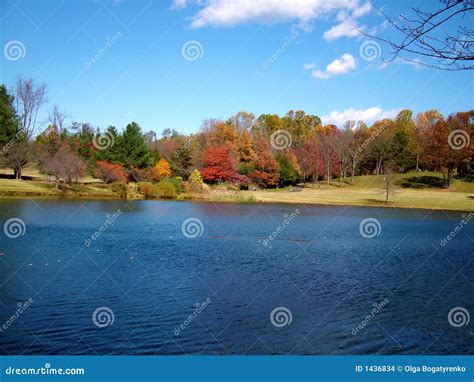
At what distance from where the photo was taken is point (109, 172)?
58969 mm

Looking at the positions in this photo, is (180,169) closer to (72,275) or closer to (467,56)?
(72,275)

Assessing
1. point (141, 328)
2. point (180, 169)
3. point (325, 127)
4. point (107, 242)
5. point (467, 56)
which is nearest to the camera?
point (467, 56)

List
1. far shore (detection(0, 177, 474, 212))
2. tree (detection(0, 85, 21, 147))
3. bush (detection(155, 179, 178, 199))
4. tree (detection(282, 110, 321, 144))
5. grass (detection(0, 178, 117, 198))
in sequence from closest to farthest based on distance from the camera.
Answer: grass (detection(0, 178, 117, 198))
far shore (detection(0, 177, 474, 212))
tree (detection(0, 85, 21, 147))
bush (detection(155, 179, 178, 199))
tree (detection(282, 110, 321, 144))

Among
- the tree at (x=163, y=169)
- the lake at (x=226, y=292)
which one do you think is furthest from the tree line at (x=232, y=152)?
the lake at (x=226, y=292)

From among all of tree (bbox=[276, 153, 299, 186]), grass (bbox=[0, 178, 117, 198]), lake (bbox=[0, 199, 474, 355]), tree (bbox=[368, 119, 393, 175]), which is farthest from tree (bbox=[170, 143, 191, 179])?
lake (bbox=[0, 199, 474, 355])

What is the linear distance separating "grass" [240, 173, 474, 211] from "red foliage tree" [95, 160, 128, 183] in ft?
52.0

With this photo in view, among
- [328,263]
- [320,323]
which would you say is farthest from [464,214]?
[320,323]

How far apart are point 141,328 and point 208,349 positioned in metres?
1.92

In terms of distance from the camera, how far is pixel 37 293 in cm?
1338

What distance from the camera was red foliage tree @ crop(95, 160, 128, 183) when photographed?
5891 centimetres

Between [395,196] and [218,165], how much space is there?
23688 millimetres

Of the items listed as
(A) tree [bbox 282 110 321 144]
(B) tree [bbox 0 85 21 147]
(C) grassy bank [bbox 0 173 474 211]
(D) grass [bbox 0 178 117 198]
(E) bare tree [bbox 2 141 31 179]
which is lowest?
(D) grass [bbox 0 178 117 198]

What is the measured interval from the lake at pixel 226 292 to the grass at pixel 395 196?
93.0 feet

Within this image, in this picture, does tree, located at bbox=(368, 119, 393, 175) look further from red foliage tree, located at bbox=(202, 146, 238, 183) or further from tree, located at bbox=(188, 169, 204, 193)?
tree, located at bbox=(188, 169, 204, 193)
